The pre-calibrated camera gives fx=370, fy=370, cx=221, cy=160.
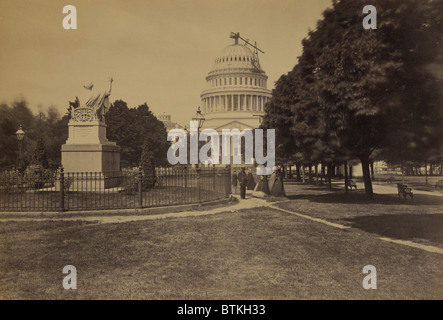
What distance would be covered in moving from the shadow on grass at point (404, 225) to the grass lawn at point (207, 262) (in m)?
0.99

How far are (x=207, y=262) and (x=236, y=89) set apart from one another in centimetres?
11743

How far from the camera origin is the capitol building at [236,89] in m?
122

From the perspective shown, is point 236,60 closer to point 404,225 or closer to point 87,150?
point 87,150

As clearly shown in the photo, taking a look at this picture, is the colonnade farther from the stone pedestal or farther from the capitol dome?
the stone pedestal

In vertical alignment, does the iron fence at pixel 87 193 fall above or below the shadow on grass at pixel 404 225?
above

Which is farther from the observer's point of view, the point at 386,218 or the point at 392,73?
the point at 386,218

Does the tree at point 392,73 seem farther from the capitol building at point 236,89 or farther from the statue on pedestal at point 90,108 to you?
the capitol building at point 236,89

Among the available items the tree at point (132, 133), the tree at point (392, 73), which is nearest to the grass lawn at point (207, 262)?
the tree at point (392, 73)

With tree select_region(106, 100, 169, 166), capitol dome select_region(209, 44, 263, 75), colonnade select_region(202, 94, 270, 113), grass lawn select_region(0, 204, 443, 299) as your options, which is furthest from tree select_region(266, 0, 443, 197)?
capitol dome select_region(209, 44, 263, 75)

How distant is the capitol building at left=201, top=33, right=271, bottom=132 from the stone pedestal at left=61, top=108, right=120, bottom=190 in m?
98.8

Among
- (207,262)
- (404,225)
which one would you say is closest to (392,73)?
(404,225)

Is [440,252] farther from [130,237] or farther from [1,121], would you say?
[1,121]

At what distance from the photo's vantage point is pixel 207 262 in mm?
7656
